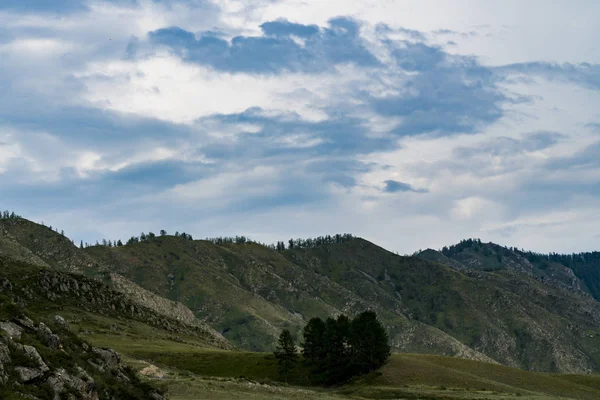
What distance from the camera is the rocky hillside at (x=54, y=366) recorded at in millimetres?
29297

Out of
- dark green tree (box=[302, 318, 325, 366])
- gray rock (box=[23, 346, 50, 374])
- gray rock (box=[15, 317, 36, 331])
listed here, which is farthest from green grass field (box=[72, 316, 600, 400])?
gray rock (box=[23, 346, 50, 374])

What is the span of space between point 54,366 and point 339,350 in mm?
97004

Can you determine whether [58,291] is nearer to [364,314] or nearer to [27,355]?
[364,314]

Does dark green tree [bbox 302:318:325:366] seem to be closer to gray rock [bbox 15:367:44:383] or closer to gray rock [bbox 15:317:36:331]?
gray rock [bbox 15:317:36:331]

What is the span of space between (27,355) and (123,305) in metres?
153

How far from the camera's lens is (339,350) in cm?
12525

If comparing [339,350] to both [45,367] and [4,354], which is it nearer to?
[45,367]

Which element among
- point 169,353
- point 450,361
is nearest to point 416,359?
point 450,361

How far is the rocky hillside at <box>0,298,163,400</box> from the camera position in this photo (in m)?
29.3

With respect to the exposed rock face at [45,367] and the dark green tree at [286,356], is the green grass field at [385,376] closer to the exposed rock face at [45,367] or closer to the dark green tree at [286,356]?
the dark green tree at [286,356]

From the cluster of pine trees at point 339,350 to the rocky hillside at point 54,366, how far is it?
81275 millimetres

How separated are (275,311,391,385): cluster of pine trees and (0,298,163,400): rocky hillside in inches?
3200

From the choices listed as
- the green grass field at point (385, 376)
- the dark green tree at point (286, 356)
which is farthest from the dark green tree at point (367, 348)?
the dark green tree at point (286, 356)

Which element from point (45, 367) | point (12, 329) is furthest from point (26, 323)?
point (45, 367)
